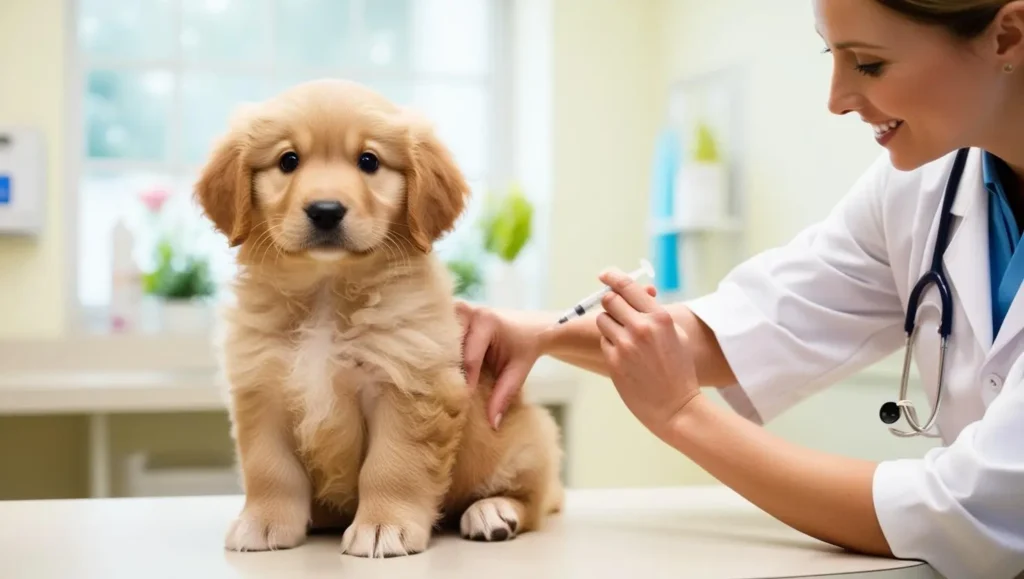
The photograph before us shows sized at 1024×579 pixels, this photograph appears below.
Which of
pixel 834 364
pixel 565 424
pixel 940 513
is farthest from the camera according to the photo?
pixel 565 424

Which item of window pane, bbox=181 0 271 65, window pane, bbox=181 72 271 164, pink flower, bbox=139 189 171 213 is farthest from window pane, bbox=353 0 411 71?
pink flower, bbox=139 189 171 213

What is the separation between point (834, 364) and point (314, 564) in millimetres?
790

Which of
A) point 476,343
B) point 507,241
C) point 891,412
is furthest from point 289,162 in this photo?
point 507,241

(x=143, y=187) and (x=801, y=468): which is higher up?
(x=143, y=187)

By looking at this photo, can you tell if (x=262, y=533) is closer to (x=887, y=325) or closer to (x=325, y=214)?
(x=325, y=214)

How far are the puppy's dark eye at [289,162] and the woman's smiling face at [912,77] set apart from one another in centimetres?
61

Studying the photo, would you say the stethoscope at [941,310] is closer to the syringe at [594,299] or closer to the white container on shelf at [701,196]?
the syringe at [594,299]

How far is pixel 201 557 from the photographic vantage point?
0.99m

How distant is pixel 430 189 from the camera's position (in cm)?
116

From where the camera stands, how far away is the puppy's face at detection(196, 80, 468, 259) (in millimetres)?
1068

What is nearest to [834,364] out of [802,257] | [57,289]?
[802,257]

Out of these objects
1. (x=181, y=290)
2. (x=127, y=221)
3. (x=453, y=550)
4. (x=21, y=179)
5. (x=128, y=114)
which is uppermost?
(x=128, y=114)

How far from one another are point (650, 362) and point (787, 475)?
205 mm

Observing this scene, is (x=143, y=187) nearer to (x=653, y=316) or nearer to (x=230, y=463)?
(x=230, y=463)
